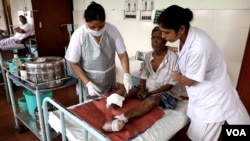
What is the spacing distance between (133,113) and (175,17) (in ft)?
2.31

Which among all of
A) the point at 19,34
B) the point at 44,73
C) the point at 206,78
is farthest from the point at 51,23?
the point at 206,78

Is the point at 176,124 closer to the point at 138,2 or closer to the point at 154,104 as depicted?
the point at 154,104

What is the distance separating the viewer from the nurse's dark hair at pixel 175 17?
39.1 inches

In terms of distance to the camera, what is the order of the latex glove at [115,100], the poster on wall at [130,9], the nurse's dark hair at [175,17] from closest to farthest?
the nurse's dark hair at [175,17] < the latex glove at [115,100] < the poster on wall at [130,9]

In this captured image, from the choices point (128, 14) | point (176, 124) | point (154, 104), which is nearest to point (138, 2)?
point (128, 14)

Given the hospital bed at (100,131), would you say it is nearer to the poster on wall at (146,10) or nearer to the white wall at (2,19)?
the poster on wall at (146,10)

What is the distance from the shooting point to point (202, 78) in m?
1.05

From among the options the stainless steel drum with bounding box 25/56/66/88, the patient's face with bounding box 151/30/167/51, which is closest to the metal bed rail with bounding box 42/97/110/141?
the stainless steel drum with bounding box 25/56/66/88

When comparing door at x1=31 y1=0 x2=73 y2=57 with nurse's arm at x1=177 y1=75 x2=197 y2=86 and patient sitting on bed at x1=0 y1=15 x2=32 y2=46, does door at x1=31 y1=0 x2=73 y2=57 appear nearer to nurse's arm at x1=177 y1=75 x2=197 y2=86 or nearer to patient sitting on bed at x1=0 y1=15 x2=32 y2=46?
patient sitting on bed at x1=0 y1=15 x2=32 y2=46

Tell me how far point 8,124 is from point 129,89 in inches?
65.2

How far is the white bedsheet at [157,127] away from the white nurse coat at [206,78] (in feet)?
0.48

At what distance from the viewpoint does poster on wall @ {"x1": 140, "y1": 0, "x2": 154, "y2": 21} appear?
254cm

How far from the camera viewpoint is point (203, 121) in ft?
3.95

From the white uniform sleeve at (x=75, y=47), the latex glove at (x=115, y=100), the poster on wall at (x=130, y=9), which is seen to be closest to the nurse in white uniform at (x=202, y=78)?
the latex glove at (x=115, y=100)
